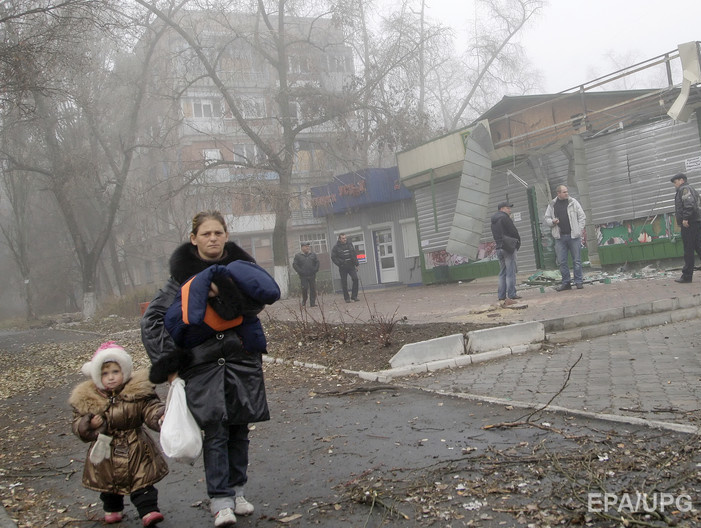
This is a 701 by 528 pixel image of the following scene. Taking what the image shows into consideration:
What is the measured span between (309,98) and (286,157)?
235 centimetres

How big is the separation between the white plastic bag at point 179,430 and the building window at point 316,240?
42605 millimetres

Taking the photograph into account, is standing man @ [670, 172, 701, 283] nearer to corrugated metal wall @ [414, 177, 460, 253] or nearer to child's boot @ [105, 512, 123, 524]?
corrugated metal wall @ [414, 177, 460, 253]

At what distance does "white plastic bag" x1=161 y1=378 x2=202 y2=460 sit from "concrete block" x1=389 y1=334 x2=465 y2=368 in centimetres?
436

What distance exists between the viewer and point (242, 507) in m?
3.63

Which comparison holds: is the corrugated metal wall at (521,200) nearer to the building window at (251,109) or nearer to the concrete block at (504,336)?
the building window at (251,109)

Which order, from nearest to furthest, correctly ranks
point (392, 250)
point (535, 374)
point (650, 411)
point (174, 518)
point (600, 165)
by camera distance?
point (174, 518) < point (650, 411) < point (535, 374) < point (600, 165) < point (392, 250)

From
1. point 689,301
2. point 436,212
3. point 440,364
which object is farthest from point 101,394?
point 436,212

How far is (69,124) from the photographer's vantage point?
100ft

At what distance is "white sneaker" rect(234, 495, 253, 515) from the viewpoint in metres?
3.63

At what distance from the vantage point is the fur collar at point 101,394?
3.63 meters

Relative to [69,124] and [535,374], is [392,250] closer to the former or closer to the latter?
[69,124]

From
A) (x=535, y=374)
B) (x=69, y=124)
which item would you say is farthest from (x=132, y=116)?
(x=535, y=374)

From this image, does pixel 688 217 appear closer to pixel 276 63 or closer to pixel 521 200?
pixel 521 200

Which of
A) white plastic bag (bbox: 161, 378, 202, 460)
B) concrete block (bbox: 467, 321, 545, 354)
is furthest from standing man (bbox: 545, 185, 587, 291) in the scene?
white plastic bag (bbox: 161, 378, 202, 460)
